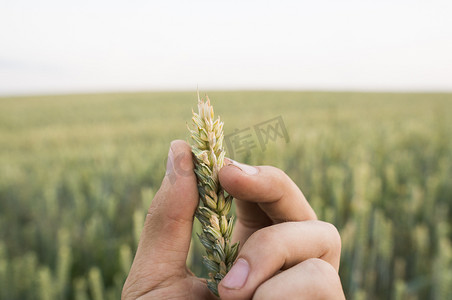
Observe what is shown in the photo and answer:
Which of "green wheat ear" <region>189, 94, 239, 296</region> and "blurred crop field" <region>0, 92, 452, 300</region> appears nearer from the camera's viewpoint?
"green wheat ear" <region>189, 94, 239, 296</region>

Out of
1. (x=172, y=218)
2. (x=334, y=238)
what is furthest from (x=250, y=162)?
(x=172, y=218)

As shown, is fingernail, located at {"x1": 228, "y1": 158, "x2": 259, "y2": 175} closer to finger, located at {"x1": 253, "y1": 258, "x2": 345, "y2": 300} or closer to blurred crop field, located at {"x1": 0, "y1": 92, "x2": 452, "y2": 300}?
finger, located at {"x1": 253, "y1": 258, "x2": 345, "y2": 300}

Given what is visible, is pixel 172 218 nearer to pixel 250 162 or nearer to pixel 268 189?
pixel 268 189

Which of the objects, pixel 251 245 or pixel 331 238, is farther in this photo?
pixel 331 238

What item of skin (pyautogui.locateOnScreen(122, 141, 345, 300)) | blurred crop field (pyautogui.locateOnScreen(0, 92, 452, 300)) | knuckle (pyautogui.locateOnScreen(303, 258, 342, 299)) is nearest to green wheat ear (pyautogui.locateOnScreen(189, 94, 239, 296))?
skin (pyautogui.locateOnScreen(122, 141, 345, 300))

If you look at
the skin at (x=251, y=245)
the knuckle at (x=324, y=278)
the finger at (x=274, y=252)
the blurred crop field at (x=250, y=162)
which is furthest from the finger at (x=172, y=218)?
the blurred crop field at (x=250, y=162)

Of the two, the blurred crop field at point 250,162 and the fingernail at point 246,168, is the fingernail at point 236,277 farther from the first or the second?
the blurred crop field at point 250,162

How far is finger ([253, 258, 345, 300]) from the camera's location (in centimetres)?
62

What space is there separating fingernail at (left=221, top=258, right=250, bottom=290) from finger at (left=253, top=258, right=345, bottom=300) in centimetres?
4

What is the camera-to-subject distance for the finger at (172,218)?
0.67 meters

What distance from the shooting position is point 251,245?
68cm

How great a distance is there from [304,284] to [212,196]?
0.22 meters

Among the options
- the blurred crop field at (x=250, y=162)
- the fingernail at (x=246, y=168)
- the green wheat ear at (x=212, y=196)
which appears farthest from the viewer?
the blurred crop field at (x=250, y=162)

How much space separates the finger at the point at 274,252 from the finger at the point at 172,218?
0.41 ft
